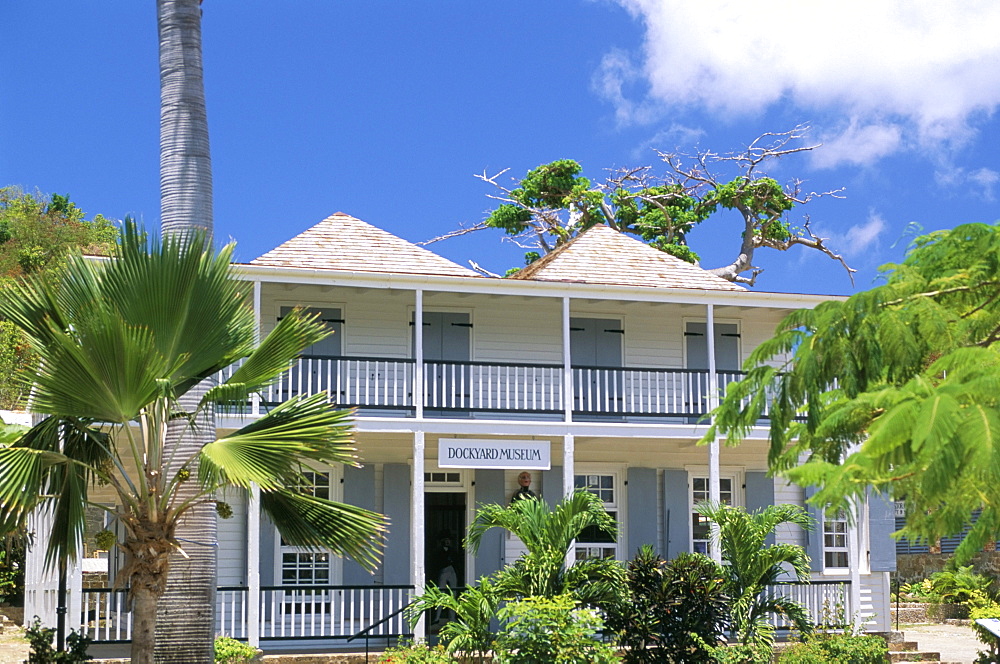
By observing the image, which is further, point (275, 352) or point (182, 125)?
point (182, 125)

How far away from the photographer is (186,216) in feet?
39.7

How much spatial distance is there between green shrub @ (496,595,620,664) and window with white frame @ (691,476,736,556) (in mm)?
6720

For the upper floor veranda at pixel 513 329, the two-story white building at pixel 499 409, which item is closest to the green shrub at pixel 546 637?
the two-story white building at pixel 499 409

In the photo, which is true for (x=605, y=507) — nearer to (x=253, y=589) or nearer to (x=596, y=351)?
(x=596, y=351)

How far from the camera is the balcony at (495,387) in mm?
16875

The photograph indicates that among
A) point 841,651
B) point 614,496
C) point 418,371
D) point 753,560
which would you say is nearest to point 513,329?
point 418,371

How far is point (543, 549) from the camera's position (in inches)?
556

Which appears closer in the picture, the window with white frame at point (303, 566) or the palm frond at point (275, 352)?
the palm frond at point (275, 352)

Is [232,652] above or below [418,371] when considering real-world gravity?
below

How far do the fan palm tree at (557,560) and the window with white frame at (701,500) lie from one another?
5.75 metres

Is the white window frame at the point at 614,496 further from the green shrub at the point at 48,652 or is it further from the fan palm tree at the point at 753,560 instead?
the green shrub at the point at 48,652

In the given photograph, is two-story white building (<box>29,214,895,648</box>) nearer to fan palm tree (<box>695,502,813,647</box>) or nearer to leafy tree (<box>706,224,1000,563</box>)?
fan palm tree (<box>695,502,813,647</box>)

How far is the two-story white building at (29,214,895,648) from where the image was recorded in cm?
1661

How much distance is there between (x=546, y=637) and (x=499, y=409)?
4.74 m
